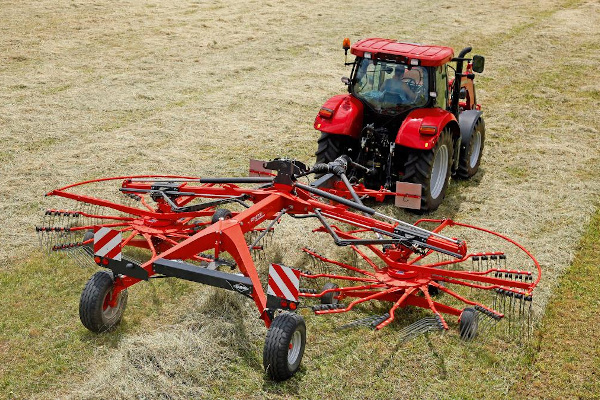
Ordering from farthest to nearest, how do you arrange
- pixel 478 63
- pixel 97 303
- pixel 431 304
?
1. pixel 478 63
2. pixel 431 304
3. pixel 97 303

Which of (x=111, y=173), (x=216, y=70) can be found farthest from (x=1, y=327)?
(x=216, y=70)

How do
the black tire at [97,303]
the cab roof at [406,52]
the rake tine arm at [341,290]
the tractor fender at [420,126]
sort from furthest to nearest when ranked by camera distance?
the cab roof at [406,52] < the tractor fender at [420,126] < the rake tine arm at [341,290] < the black tire at [97,303]

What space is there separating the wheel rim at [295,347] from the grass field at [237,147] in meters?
0.17

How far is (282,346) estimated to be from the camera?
488 cm

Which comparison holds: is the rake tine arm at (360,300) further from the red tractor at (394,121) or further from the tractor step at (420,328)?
the red tractor at (394,121)

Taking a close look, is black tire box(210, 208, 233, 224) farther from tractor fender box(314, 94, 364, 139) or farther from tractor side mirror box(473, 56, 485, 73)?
tractor side mirror box(473, 56, 485, 73)

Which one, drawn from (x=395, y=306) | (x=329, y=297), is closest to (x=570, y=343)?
(x=395, y=306)

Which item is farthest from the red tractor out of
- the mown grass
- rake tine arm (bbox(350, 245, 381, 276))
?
the mown grass

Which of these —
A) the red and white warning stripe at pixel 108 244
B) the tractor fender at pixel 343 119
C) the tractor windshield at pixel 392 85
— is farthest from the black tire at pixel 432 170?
the red and white warning stripe at pixel 108 244

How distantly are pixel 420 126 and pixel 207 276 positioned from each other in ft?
12.3

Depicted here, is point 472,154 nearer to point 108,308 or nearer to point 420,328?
point 420,328

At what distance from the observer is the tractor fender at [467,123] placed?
9.16 m

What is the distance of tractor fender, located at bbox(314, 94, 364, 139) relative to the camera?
26.7 feet

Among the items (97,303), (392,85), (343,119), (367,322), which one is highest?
(392,85)
